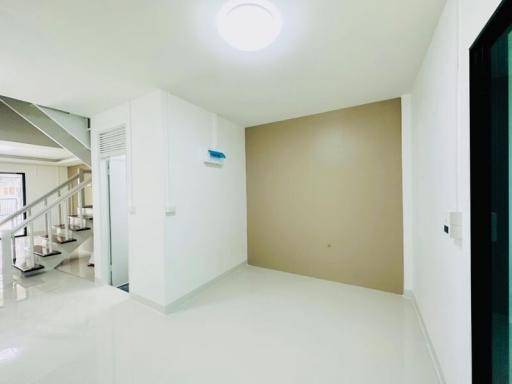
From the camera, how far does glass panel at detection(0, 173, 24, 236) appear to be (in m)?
6.04

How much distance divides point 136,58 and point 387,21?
189cm

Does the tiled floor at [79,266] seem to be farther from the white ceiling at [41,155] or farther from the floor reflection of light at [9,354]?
the white ceiling at [41,155]

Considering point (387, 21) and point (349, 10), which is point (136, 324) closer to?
point (349, 10)

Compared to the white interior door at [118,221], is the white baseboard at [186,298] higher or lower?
lower

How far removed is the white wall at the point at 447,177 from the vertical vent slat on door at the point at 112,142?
10.5 feet

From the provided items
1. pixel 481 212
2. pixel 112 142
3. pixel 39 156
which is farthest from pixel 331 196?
pixel 39 156

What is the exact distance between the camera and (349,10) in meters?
1.32

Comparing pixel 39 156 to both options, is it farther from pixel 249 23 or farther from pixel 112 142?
pixel 249 23

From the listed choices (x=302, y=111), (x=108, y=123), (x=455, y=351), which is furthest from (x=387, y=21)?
(x=108, y=123)

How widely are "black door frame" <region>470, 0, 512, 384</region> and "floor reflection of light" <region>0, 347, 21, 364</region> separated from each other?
3.09 metres

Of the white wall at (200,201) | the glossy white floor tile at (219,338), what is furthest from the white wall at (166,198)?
the glossy white floor tile at (219,338)

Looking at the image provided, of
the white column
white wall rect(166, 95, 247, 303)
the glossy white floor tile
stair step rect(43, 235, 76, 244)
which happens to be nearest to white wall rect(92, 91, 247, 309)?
white wall rect(166, 95, 247, 303)

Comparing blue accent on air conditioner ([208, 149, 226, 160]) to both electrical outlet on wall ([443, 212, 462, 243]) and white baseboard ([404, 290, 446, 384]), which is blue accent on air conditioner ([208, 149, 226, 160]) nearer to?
electrical outlet on wall ([443, 212, 462, 243])

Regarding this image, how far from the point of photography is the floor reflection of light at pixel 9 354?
1691mm
